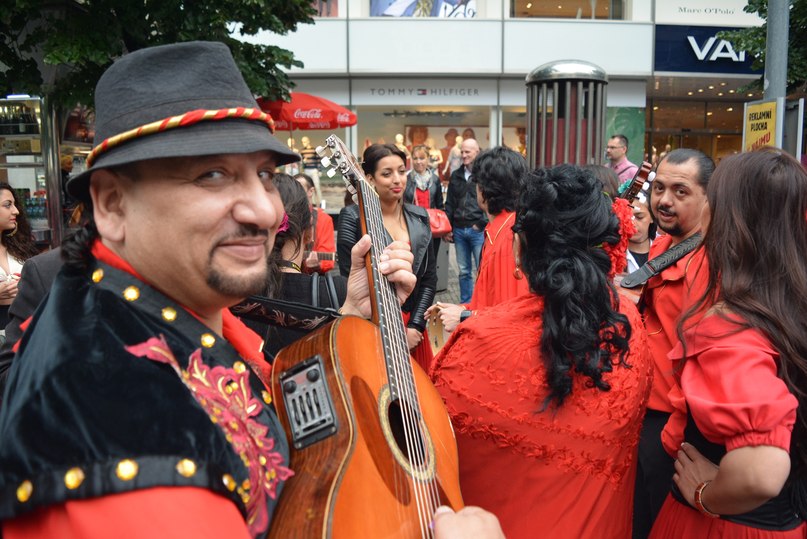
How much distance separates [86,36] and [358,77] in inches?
419

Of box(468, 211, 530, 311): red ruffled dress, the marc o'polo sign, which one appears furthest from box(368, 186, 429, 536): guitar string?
the marc o'polo sign

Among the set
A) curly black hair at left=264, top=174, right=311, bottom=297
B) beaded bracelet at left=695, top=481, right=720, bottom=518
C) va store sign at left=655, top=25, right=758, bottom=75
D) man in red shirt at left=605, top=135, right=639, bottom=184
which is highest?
va store sign at left=655, top=25, right=758, bottom=75

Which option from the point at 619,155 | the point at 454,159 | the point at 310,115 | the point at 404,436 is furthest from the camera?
the point at 454,159

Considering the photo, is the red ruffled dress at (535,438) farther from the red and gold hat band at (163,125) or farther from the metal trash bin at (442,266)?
the metal trash bin at (442,266)

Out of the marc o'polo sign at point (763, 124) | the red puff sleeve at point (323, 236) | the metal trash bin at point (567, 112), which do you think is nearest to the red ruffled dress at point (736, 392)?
the red puff sleeve at point (323, 236)

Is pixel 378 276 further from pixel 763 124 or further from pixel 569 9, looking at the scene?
pixel 569 9

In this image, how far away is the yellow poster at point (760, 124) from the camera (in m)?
6.06

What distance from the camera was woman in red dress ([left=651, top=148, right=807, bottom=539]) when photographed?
5.69 ft

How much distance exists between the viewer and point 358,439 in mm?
1273

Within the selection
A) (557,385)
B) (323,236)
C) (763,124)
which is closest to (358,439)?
(557,385)

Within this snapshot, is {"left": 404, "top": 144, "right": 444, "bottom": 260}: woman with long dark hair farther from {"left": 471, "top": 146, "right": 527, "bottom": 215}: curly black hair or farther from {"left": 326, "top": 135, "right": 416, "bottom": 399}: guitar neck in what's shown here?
{"left": 326, "top": 135, "right": 416, "bottom": 399}: guitar neck

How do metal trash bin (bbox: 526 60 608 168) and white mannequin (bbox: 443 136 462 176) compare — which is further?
white mannequin (bbox: 443 136 462 176)

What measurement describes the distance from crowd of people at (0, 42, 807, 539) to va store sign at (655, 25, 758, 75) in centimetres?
1488

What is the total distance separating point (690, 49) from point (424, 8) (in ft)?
22.1
